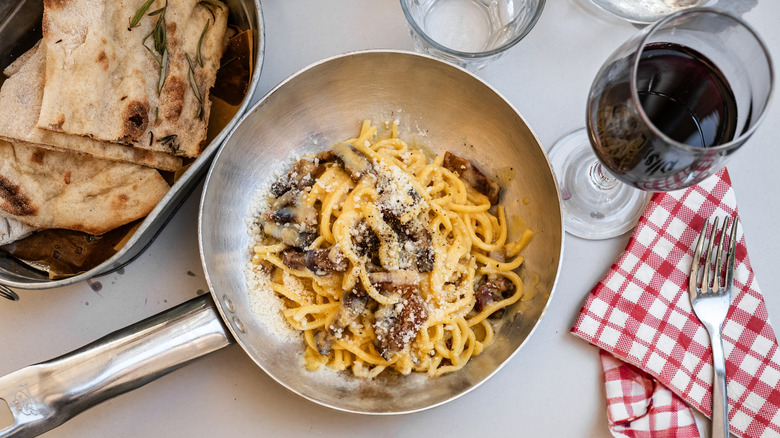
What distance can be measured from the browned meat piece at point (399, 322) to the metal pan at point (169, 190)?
1.89 feet

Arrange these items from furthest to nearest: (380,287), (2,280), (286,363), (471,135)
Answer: (471,135), (286,363), (380,287), (2,280)

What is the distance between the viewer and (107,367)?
135 centimetres

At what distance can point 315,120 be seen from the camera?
176cm

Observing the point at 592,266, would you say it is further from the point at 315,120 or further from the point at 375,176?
the point at 315,120

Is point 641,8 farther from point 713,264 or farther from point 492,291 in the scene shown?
point 492,291

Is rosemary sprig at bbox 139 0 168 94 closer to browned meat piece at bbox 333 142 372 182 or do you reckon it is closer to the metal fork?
browned meat piece at bbox 333 142 372 182

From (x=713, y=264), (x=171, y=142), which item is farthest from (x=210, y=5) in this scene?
(x=713, y=264)

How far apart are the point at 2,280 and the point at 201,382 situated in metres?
0.58

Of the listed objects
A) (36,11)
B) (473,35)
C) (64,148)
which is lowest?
(64,148)

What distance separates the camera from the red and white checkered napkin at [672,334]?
5.43ft

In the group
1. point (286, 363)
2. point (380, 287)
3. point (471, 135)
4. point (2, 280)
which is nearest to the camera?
point (2, 280)

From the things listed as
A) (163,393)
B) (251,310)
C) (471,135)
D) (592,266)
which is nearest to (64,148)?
(251,310)

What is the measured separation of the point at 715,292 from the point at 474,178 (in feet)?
2.44

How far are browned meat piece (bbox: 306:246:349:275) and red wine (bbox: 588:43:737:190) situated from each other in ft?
2.18
